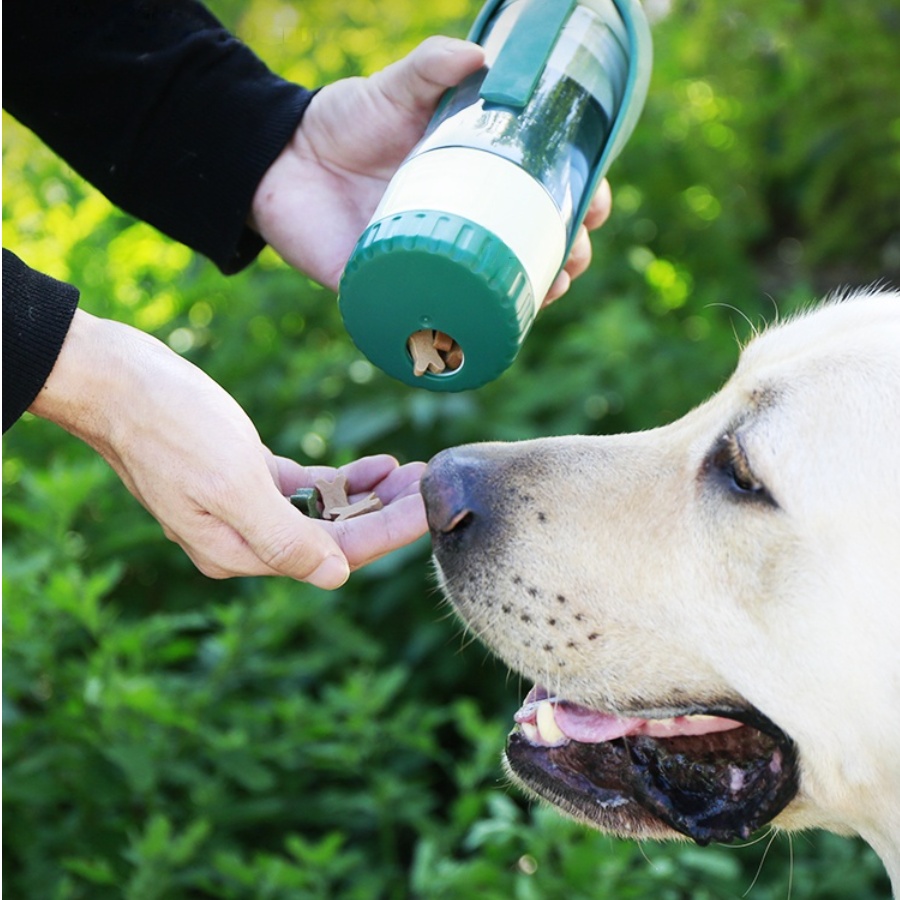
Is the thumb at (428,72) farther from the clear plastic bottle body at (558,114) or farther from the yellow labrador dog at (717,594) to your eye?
the yellow labrador dog at (717,594)

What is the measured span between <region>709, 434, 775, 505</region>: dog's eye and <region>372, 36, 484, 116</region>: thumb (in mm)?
850

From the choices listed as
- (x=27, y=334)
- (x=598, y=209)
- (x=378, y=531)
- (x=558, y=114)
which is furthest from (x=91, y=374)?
(x=598, y=209)

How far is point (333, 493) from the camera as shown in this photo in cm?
248

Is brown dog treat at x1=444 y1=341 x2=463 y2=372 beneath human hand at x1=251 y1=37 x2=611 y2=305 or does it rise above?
above

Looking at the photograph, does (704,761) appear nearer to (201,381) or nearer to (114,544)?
(201,381)

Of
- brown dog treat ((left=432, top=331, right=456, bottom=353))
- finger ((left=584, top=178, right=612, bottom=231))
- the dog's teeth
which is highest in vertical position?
brown dog treat ((left=432, top=331, right=456, bottom=353))

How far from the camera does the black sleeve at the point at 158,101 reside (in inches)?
112

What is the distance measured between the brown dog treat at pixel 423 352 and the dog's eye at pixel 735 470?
516mm

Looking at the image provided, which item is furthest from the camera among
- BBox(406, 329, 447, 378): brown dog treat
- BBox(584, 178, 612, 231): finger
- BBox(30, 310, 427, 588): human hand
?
BBox(584, 178, 612, 231): finger

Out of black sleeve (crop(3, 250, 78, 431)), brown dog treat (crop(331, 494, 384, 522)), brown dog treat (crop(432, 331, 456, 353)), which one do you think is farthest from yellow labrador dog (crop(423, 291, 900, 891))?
black sleeve (crop(3, 250, 78, 431))

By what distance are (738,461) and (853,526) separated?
23cm

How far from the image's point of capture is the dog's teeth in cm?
253

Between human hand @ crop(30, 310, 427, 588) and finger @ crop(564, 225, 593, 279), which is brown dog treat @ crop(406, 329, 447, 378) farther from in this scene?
finger @ crop(564, 225, 593, 279)

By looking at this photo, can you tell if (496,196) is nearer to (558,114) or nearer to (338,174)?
(558,114)
